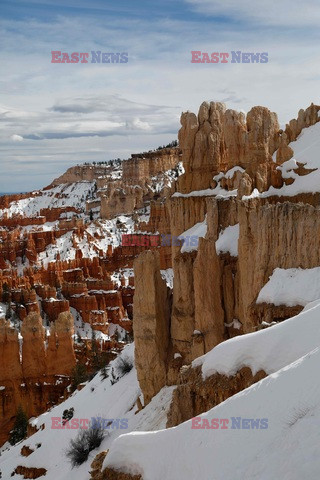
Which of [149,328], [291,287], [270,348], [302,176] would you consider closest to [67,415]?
[149,328]

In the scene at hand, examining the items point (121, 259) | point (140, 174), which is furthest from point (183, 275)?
point (140, 174)

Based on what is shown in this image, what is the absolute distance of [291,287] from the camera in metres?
14.3

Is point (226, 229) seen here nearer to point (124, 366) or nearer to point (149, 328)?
point (149, 328)

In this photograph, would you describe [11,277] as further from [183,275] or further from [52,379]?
[183,275]

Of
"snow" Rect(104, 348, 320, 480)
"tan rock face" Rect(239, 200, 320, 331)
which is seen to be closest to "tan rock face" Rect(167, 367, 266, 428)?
"snow" Rect(104, 348, 320, 480)

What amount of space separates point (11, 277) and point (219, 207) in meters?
51.7

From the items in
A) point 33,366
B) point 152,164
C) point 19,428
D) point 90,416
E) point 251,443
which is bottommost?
point 19,428

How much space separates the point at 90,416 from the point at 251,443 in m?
16.7

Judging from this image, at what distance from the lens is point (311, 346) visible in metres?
9.43

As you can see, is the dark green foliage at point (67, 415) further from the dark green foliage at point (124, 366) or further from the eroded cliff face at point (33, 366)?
the eroded cliff face at point (33, 366)

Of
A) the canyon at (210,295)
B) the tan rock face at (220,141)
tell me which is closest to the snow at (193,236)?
the canyon at (210,295)

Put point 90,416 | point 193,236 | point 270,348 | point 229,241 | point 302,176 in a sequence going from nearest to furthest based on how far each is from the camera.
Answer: point 270,348, point 302,176, point 229,241, point 193,236, point 90,416

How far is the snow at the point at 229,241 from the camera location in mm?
18078

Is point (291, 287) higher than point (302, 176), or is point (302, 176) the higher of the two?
point (302, 176)
